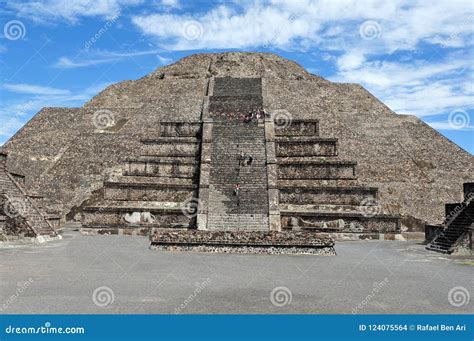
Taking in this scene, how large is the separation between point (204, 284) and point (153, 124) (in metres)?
22.8

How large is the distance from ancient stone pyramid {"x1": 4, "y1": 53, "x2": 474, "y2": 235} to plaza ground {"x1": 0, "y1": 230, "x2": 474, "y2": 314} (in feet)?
18.7

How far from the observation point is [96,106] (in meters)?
35.8

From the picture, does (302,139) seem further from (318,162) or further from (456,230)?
(456,230)

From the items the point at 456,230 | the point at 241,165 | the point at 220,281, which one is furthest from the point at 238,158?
the point at 220,281

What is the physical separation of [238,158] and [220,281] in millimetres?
14589

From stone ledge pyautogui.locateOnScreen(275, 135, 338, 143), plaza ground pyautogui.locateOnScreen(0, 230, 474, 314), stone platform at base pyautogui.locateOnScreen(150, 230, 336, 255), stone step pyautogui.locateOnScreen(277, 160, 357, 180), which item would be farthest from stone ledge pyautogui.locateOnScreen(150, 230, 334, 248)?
stone ledge pyautogui.locateOnScreen(275, 135, 338, 143)

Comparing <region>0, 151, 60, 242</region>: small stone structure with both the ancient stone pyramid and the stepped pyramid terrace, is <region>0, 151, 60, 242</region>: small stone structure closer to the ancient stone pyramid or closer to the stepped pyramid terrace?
the stepped pyramid terrace

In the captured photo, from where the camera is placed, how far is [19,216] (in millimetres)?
17625

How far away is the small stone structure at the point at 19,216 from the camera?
17.4 m

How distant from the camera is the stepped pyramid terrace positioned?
68.1ft

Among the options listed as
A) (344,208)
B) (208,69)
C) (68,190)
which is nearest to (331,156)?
(344,208)

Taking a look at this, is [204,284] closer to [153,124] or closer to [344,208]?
[344,208]

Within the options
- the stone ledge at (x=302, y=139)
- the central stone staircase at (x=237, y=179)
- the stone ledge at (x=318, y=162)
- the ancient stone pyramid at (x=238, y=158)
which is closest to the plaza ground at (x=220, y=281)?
the central stone staircase at (x=237, y=179)

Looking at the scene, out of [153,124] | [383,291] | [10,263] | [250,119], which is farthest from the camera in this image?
[153,124]
